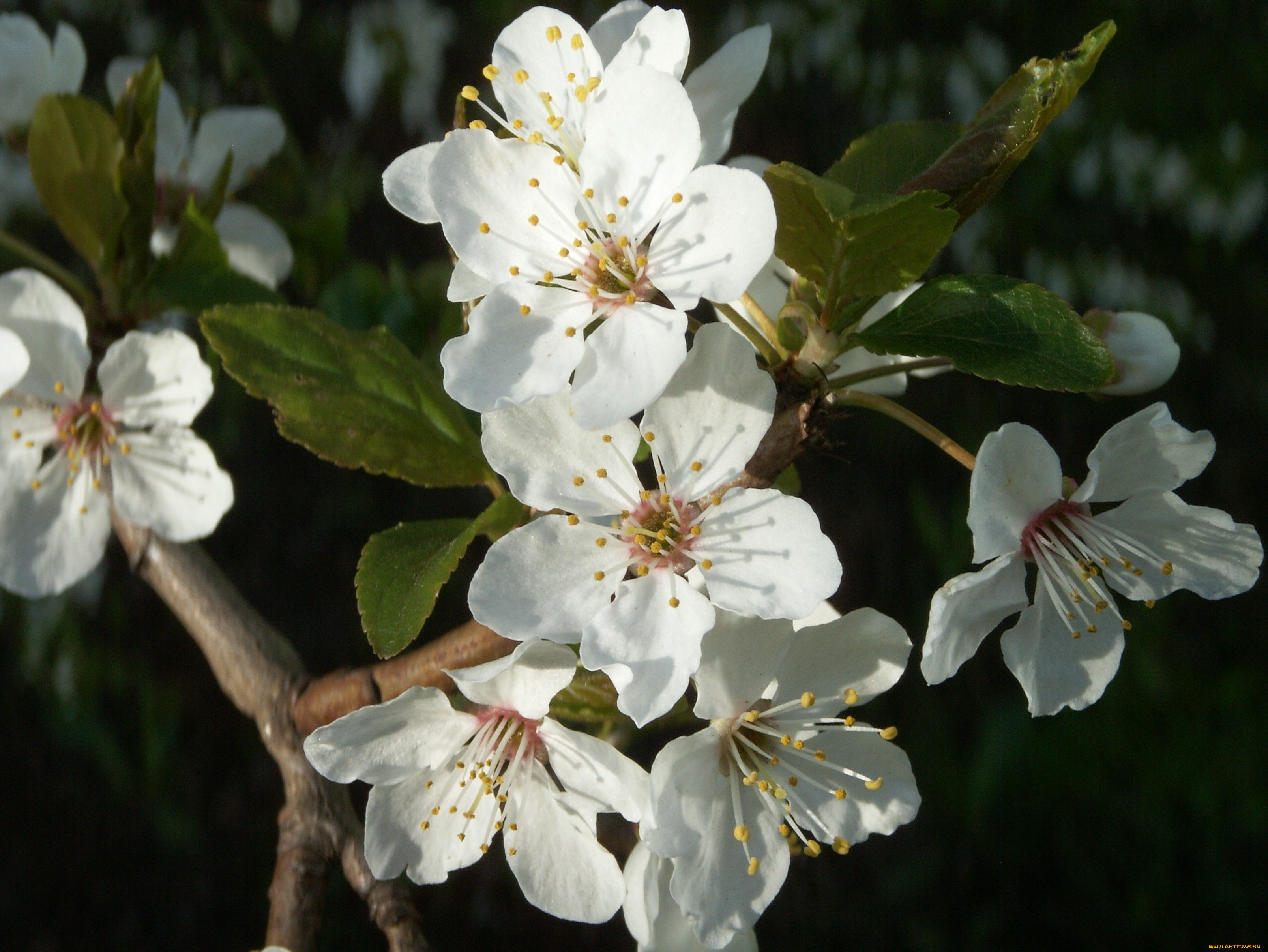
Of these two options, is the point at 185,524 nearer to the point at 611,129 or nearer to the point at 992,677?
the point at 611,129

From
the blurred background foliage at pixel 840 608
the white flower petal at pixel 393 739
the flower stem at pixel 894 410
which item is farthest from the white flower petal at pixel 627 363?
the blurred background foliage at pixel 840 608

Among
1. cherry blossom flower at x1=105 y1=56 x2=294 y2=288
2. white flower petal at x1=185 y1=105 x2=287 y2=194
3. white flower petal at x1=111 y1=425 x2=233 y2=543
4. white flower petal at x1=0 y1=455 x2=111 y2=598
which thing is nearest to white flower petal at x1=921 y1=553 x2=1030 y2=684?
white flower petal at x1=111 y1=425 x2=233 y2=543

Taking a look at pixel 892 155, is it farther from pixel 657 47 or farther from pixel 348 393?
pixel 348 393

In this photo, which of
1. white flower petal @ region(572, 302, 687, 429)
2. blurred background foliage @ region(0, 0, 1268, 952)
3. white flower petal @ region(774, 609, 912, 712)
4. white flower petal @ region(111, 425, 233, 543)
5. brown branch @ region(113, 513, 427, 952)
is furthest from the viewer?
blurred background foliage @ region(0, 0, 1268, 952)

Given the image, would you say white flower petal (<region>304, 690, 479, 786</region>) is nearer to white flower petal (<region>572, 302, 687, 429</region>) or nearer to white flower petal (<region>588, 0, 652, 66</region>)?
white flower petal (<region>572, 302, 687, 429</region>)

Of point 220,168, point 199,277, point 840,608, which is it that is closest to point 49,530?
point 199,277

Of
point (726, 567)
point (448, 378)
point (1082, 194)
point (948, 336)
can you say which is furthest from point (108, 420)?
point (1082, 194)
